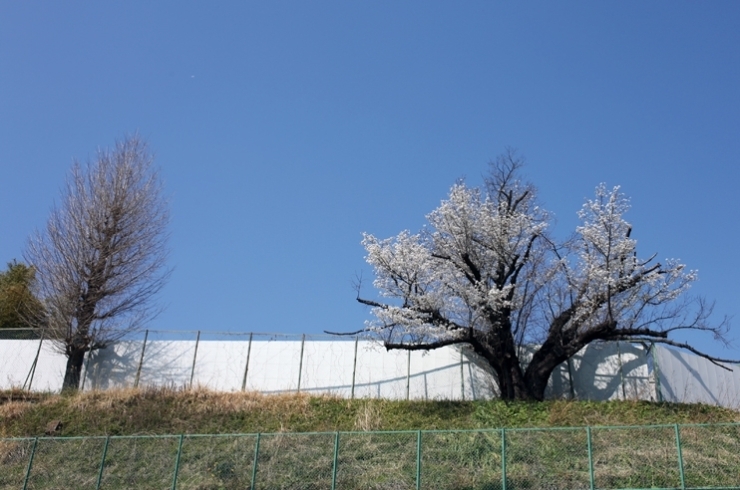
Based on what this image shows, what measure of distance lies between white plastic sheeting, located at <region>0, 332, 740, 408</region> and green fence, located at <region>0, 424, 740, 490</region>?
4.83 m

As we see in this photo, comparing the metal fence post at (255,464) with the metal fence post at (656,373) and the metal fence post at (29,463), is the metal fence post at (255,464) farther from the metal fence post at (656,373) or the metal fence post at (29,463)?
the metal fence post at (656,373)

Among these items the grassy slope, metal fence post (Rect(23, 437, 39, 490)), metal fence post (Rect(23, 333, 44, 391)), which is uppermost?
metal fence post (Rect(23, 333, 44, 391))

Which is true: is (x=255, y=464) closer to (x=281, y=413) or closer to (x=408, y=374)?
(x=281, y=413)

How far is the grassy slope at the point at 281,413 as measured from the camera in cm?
2092

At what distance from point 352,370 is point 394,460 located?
6.84 m

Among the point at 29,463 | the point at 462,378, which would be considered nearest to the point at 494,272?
the point at 462,378

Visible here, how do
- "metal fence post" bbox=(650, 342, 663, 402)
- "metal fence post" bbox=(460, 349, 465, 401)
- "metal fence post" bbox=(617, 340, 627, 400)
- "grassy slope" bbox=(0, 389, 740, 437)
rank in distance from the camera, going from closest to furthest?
"grassy slope" bbox=(0, 389, 740, 437) → "metal fence post" bbox=(650, 342, 663, 402) → "metal fence post" bbox=(617, 340, 627, 400) → "metal fence post" bbox=(460, 349, 465, 401)

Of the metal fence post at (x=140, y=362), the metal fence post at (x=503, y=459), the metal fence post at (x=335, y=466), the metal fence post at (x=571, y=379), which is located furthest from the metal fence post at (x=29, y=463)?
the metal fence post at (x=571, y=379)

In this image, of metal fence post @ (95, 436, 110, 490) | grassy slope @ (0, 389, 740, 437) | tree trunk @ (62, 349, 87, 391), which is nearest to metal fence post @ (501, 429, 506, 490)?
grassy slope @ (0, 389, 740, 437)

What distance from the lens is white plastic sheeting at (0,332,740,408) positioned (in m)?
23.5

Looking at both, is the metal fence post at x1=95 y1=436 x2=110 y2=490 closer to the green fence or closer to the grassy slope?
the green fence

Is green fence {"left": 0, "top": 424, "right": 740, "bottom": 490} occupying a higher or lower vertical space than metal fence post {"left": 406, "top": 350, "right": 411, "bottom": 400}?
lower

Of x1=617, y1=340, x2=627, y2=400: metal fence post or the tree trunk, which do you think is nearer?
x1=617, y1=340, x2=627, y2=400: metal fence post

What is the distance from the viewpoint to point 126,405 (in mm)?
23875
